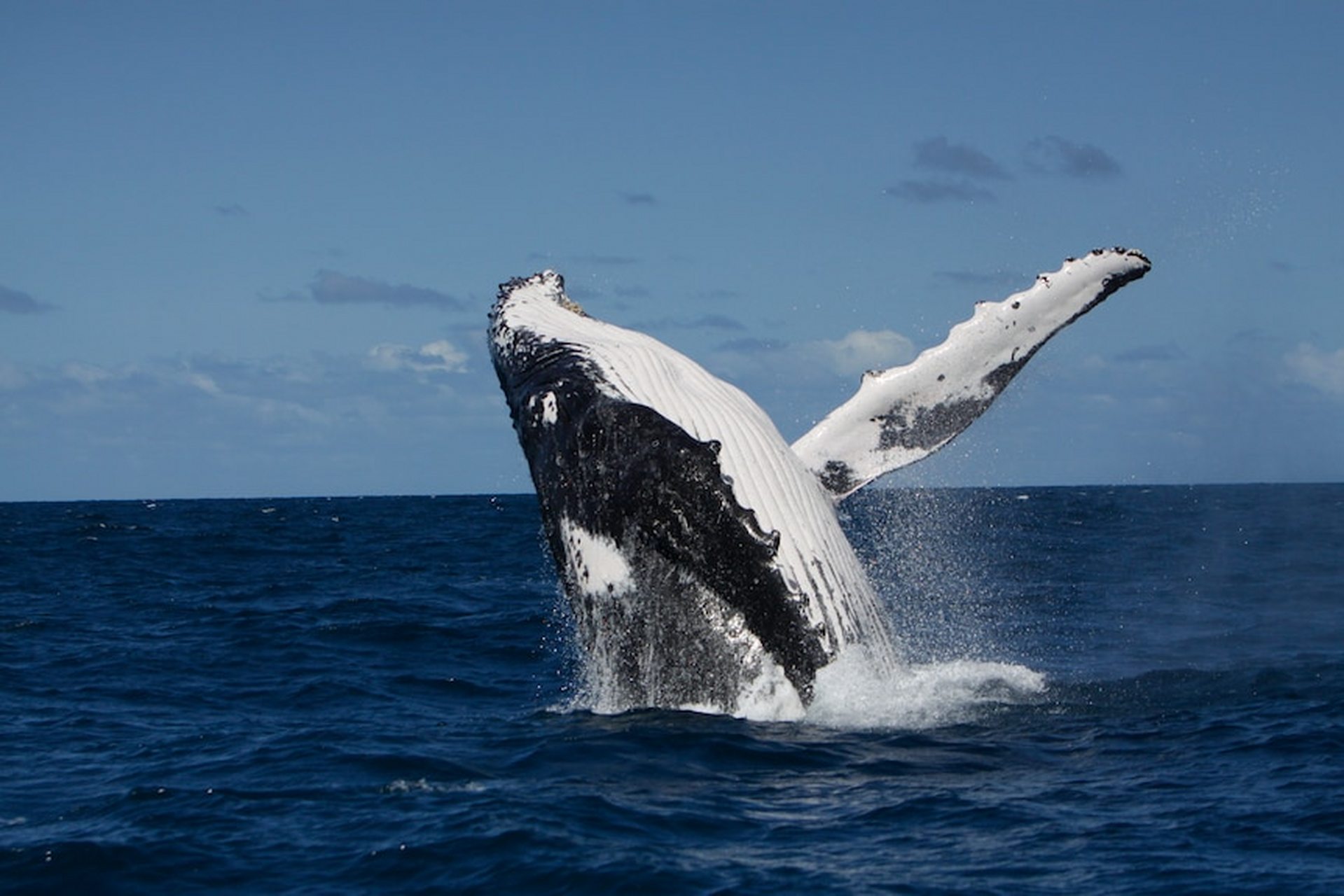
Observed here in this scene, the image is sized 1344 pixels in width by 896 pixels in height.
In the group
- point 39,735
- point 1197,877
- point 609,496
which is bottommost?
point 1197,877

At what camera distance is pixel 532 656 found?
13758 millimetres

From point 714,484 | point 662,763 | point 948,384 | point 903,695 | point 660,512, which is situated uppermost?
point 948,384

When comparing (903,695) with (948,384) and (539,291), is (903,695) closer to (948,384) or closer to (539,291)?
(948,384)

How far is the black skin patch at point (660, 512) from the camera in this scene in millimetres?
7883

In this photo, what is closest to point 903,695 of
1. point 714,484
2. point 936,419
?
point 936,419

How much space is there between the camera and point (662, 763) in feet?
25.5

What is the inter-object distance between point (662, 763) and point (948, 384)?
9.62ft

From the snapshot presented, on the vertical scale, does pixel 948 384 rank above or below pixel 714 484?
above

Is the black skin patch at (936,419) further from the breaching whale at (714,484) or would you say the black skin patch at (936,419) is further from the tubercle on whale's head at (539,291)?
the tubercle on whale's head at (539,291)

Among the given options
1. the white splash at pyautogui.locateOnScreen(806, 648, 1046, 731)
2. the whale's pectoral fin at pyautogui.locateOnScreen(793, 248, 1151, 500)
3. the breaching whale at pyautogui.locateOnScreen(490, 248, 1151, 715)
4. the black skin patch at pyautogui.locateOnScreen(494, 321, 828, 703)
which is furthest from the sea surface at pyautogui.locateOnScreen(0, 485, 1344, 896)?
the whale's pectoral fin at pyautogui.locateOnScreen(793, 248, 1151, 500)

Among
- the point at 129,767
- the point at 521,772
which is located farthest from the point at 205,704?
the point at 521,772

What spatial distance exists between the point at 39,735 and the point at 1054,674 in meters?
6.79

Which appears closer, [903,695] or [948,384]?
[903,695]

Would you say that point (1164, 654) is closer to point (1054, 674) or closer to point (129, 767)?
point (1054, 674)
